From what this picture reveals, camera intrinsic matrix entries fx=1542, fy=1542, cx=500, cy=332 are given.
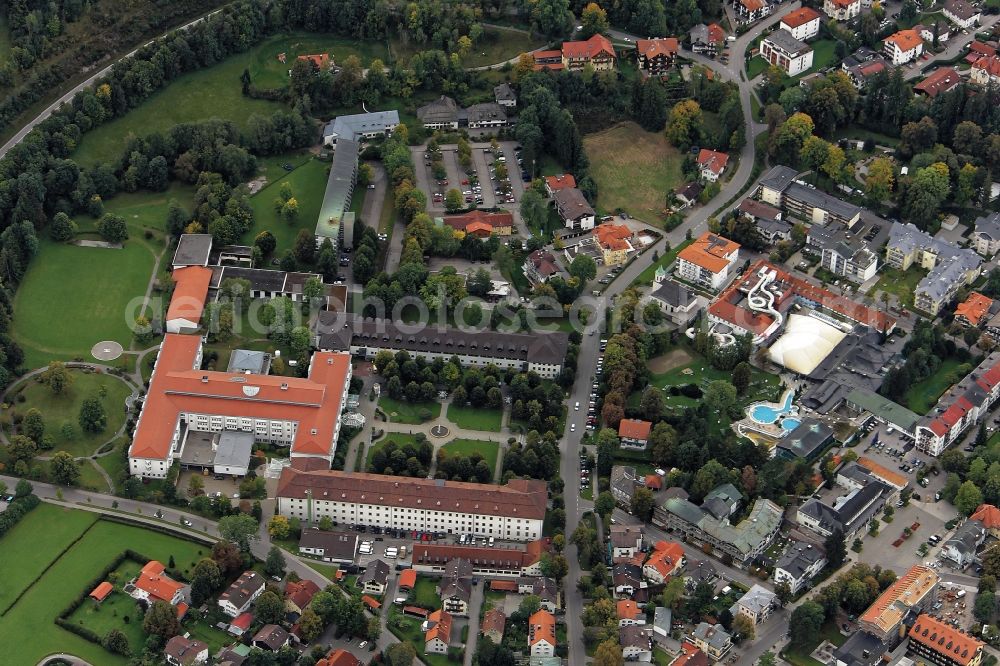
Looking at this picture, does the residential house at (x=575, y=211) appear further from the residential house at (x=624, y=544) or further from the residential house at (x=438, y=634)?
the residential house at (x=438, y=634)

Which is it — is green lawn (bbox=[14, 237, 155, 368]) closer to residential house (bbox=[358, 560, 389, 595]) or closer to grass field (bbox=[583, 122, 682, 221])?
residential house (bbox=[358, 560, 389, 595])

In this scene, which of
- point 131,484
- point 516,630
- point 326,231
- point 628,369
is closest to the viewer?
point 516,630

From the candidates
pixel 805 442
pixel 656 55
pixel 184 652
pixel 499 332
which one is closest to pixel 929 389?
pixel 805 442

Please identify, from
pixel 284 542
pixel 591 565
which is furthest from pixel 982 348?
pixel 284 542

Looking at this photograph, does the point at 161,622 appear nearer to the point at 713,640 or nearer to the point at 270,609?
the point at 270,609

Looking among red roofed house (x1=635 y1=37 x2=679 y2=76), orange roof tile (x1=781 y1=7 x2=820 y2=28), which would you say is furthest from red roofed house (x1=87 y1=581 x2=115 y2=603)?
orange roof tile (x1=781 y1=7 x2=820 y2=28)

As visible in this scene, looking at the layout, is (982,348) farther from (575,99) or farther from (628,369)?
(575,99)
